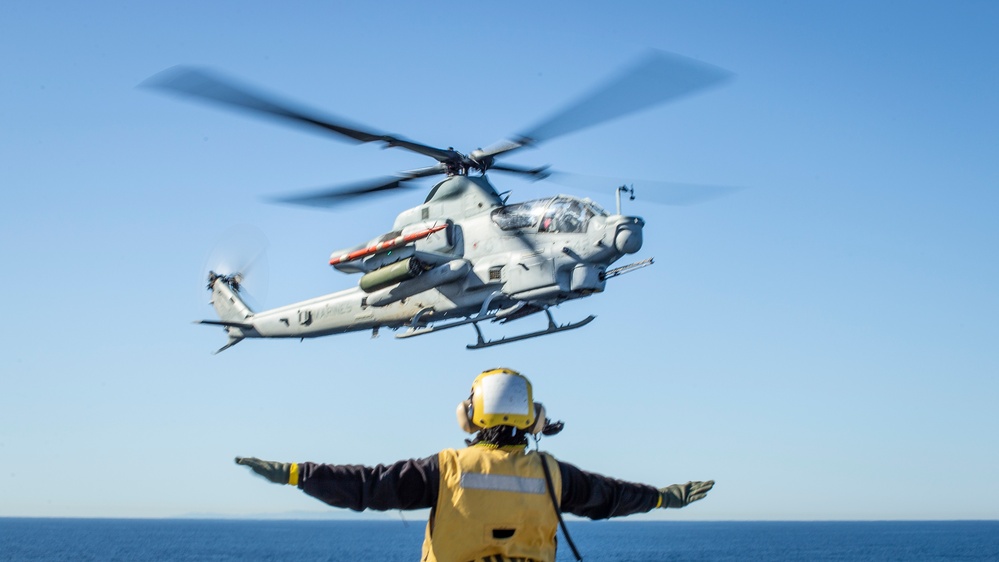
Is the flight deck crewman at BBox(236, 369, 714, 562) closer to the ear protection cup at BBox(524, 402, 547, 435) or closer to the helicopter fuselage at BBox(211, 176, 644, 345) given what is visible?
the ear protection cup at BBox(524, 402, 547, 435)

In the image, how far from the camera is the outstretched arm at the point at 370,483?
15.1ft

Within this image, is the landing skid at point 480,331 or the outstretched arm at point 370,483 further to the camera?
the landing skid at point 480,331

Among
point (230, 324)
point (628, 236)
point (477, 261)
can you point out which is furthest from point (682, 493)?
point (230, 324)

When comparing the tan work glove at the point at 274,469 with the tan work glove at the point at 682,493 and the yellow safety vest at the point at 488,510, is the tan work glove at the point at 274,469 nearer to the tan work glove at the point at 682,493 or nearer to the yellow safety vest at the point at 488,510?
the yellow safety vest at the point at 488,510

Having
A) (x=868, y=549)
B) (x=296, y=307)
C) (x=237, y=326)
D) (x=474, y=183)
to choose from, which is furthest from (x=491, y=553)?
(x=868, y=549)

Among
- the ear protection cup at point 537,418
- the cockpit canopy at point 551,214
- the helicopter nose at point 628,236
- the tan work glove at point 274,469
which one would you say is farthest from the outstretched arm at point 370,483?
the cockpit canopy at point 551,214

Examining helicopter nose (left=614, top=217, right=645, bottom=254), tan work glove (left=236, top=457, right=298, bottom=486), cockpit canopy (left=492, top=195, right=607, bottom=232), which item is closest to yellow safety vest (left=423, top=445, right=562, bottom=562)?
tan work glove (left=236, top=457, right=298, bottom=486)

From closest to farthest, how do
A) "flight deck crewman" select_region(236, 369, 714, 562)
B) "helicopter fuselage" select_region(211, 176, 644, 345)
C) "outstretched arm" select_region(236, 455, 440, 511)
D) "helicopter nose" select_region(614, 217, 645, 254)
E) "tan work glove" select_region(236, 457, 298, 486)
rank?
"tan work glove" select_region(236, 457, 298, 486) → "outstretched arm" select_region(236, 455, 440, 511) → "flight deck crewman" select_region(236, 369, 714, 562) → "helicopter nose" select_region(614, 217, 645, 254) → "helicopter fuselage" select_region(211, 176, 644, 345)

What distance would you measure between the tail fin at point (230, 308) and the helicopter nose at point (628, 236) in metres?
11.1

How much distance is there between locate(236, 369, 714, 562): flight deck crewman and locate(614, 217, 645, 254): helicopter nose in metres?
15.9

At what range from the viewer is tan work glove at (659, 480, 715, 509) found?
211 inches

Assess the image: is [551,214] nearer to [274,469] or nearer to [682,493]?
[682,493]

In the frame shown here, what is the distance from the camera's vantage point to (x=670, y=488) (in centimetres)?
541

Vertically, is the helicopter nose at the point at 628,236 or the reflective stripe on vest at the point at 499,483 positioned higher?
the helicopter nose at the point at 628,236
